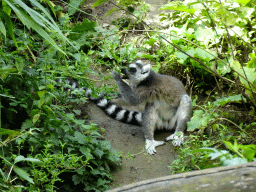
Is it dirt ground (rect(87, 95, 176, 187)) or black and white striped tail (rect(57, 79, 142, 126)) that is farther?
black and white striped tail (rect(57, 79, 142, 126))

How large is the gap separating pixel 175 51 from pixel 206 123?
6.92 feet

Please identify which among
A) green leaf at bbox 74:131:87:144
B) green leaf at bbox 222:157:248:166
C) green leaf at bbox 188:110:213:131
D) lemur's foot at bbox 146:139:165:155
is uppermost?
green leaf at bbox 222:157:248:166

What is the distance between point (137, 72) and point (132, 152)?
1324 mm

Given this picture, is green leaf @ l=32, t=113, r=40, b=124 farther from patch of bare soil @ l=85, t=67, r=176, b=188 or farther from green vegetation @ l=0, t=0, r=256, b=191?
patch of bare soil @ l=85, t=67, r=176, b=188

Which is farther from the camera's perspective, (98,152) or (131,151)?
(131,151)

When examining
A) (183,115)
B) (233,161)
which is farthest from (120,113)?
(233,161)

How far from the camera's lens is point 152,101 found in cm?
514

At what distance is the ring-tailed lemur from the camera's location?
16.4 feet

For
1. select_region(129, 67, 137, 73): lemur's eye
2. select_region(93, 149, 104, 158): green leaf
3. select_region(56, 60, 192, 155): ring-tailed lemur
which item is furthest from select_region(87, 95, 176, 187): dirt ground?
select_region(129, 67, 137, 73): lemur's eye

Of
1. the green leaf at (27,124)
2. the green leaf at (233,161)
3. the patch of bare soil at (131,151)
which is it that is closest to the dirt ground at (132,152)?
the patch of bare soil at (131,151)

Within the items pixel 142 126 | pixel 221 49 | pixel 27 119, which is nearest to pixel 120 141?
pixel 142 126

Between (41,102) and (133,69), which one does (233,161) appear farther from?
(133,69)

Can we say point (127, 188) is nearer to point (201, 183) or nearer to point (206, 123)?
point (201, 183)

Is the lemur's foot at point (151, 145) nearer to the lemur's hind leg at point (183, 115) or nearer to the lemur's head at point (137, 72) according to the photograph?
the lemur's hind leg at point (183, 115)
